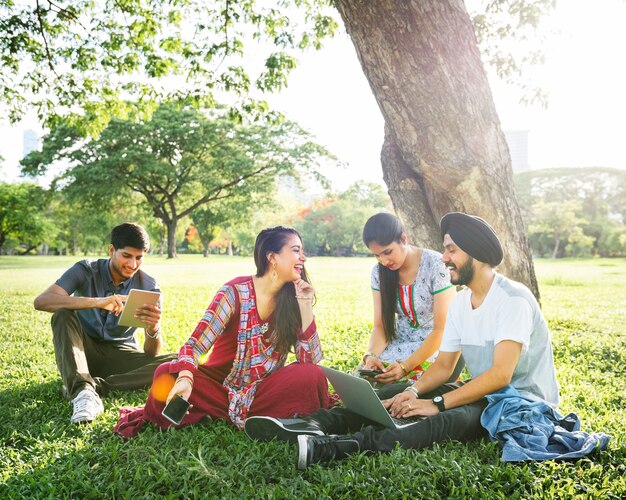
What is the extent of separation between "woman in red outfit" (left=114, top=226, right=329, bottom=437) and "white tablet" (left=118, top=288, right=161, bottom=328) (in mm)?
828

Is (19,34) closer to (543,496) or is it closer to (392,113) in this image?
(392,113)

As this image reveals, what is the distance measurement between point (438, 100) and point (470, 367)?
2.66m

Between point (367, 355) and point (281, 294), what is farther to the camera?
point (367, 355)

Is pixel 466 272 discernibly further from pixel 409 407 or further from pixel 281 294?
pixel 281 294

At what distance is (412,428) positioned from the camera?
116 inches

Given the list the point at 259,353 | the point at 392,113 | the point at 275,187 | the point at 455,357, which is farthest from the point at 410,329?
the point at 275,187

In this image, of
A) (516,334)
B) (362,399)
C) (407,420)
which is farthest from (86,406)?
(516,334)

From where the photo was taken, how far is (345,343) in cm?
684

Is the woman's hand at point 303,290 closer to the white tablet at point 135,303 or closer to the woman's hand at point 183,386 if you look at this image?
the woman's hand at point 183,386

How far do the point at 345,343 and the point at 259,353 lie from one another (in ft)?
11.5

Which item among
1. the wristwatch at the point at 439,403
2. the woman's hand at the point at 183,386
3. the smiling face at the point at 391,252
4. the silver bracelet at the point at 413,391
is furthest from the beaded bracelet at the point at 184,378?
the smiling face at the point at 391,252

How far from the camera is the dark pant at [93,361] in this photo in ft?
13.1

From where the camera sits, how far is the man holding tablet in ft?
13.2

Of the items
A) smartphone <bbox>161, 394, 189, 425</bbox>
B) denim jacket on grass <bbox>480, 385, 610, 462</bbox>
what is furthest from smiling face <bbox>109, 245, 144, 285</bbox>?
denim jacket on grass <bbox>480, 385, 610, 462</bbox>
